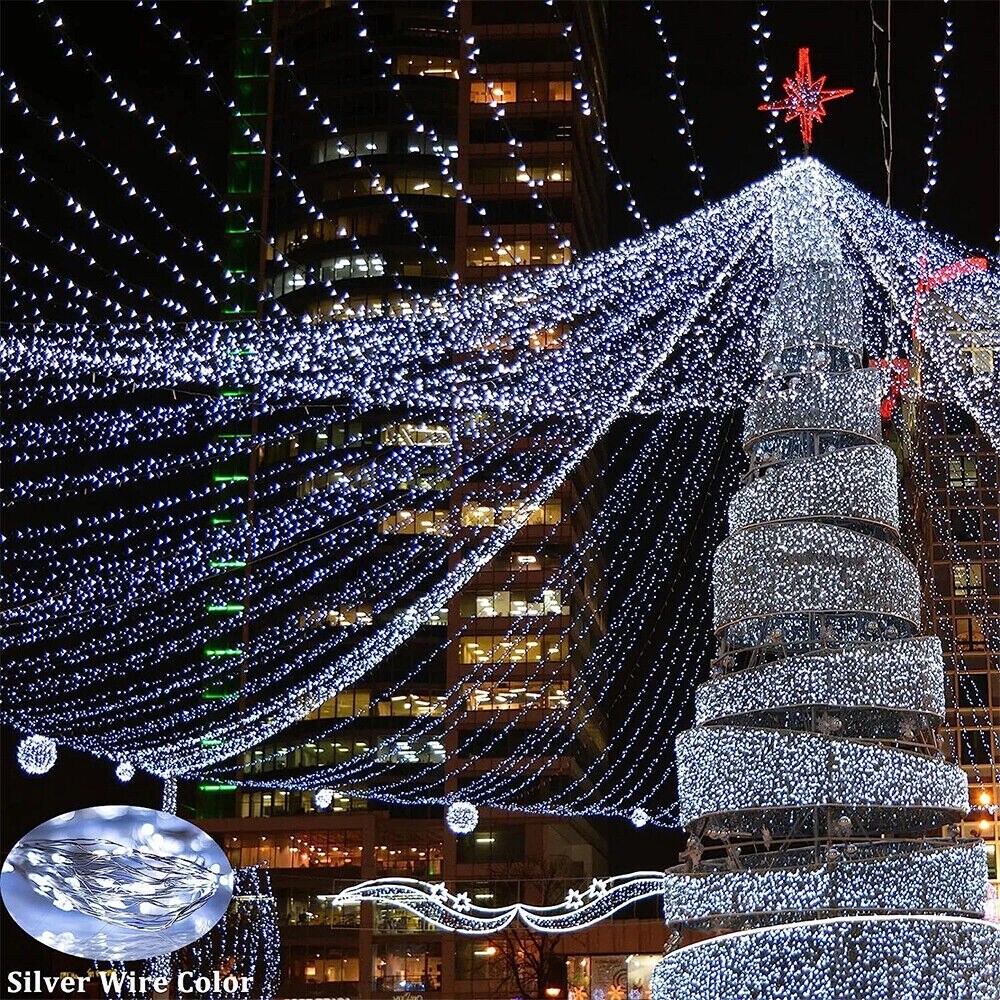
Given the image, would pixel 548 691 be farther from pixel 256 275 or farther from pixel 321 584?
pixel 256 275

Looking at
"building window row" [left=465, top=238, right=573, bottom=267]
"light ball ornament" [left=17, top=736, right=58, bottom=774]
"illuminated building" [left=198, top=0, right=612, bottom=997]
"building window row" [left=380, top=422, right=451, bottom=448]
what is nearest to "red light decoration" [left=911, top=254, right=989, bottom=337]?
"light ball ornament" [left=17, top=736, right=58, bottom=774]

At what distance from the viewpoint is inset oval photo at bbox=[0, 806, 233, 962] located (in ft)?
51.3

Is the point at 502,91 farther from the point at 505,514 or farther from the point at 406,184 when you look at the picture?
the point at 505,514

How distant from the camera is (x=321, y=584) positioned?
55.2 meters

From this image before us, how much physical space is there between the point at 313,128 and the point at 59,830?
53092mm

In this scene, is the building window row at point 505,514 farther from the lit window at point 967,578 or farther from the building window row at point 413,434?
the lit window at point 967,578

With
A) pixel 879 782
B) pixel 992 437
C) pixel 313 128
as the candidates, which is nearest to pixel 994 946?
pixel 879 782

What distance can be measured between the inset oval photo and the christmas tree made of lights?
5445 millimetres

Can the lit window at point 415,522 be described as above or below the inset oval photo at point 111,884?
above

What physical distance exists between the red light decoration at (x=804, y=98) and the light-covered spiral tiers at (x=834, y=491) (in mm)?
3270

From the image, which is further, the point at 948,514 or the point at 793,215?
the point at 948,514

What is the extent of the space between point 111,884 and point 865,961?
779 cm

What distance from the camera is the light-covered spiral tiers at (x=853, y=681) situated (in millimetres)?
14289

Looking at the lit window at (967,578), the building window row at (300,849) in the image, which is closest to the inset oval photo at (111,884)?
the building window row at (300,849)
